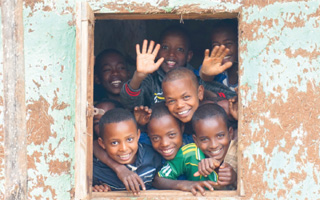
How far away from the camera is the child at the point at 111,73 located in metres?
4.39

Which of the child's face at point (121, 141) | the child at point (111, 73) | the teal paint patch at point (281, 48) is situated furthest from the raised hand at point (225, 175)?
the child at point (111, 73)

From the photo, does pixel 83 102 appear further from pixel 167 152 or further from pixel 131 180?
pixel 167 152

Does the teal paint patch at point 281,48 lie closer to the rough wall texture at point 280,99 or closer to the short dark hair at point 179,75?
the rough wall texture at point 280,99

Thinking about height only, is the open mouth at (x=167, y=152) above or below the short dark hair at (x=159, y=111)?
below

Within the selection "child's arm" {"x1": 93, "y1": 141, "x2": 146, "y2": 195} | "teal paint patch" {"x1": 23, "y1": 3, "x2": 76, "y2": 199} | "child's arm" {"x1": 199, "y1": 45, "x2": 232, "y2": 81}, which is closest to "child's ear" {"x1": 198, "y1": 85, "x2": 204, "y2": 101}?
"child's arm" {"x1": 199, "y1": 45, "x2": 232, "y2": 81}

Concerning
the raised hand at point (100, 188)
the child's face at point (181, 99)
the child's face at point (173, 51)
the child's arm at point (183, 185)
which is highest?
the child's face at point (173, 51)

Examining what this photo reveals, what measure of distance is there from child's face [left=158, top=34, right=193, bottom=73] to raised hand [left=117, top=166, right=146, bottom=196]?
1.14m

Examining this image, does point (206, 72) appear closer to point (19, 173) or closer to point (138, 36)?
point (19, 173)

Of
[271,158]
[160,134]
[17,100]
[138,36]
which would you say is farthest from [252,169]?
[138,36]

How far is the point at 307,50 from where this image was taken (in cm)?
317

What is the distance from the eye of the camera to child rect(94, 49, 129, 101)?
439 centimetres

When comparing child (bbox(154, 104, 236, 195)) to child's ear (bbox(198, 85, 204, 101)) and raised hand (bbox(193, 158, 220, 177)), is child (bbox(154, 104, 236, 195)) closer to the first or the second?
raised hand (bbox(193, 158, 220, 177))

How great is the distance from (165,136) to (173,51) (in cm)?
96

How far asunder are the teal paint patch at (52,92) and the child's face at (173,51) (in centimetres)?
122
